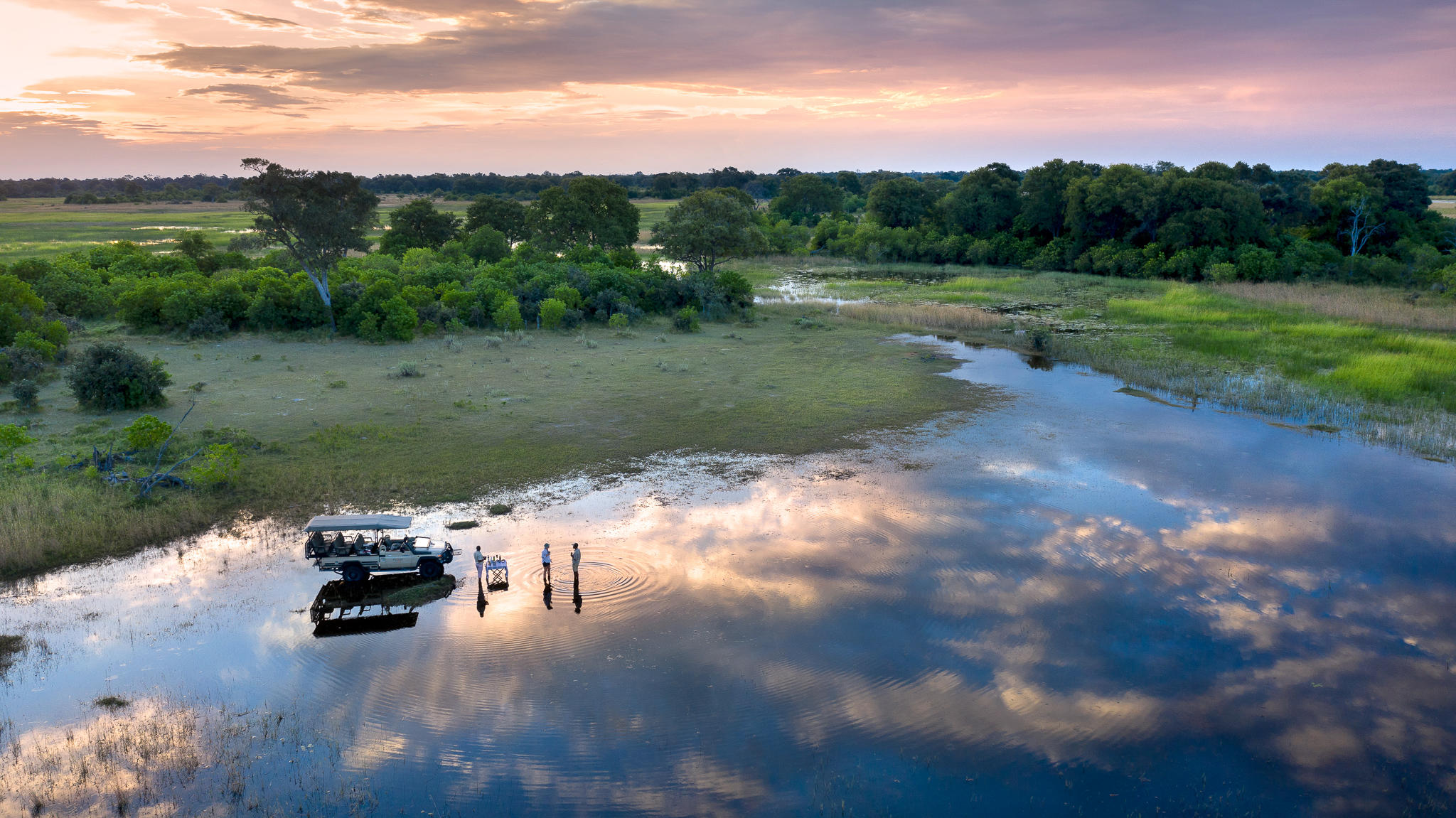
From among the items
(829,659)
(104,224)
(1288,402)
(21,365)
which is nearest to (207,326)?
(21,365)

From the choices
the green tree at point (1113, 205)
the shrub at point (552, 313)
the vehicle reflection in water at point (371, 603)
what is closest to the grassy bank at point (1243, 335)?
the green tree at point (1113, 205)

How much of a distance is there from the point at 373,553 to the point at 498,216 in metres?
63.4

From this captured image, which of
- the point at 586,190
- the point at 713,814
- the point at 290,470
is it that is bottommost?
the point at 713,814

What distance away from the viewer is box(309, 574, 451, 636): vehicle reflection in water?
52.4 ft

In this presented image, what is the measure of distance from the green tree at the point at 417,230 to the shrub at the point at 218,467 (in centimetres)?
5062

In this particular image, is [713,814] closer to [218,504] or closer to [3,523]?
[218,504]

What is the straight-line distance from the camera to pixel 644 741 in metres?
12.4

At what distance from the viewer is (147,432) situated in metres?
23.5

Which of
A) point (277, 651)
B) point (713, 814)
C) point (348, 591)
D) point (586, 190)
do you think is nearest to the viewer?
point (713, 814)

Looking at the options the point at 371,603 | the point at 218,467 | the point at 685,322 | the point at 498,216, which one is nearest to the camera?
the point at 371,603

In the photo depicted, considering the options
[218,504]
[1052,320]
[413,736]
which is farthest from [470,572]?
[1052,320]

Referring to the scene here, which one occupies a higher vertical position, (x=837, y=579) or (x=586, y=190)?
(x=586, y=190)

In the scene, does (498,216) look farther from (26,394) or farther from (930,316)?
(26,394)

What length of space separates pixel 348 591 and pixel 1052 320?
48018 millimetres
